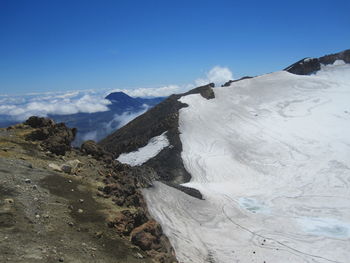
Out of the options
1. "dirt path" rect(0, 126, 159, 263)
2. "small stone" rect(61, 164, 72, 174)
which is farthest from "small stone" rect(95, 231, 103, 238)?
"small stone" rect(61, 164, 72, 174)

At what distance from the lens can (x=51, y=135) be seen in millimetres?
19578

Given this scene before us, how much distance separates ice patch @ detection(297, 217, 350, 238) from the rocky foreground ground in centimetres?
1583

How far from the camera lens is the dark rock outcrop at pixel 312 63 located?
84312 millimetres

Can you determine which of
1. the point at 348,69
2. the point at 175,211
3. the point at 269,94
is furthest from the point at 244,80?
the point at 175,211

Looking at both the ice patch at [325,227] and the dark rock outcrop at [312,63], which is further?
the dark rock outcrop at [312,63]

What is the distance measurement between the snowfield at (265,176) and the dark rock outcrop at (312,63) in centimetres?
1075

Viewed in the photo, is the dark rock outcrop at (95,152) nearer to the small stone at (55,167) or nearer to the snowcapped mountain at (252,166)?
the small stone at (55,167)

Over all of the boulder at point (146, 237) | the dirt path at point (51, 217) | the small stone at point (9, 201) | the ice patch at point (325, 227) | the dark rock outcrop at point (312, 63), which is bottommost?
the ice patch at point (325, 227)

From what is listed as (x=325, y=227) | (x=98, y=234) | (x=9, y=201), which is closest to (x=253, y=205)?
(x=325, y=227)

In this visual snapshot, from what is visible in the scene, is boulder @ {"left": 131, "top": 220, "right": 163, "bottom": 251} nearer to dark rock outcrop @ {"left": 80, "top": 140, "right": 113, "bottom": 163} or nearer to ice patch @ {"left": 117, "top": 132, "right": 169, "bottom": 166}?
dark rock outcrop @ {"left": 80, "top": 140, "right": 113, "bottom": 163}

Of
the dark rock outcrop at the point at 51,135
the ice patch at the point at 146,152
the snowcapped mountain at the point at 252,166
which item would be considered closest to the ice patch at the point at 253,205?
the snowcapped mountain at the point at 252,166

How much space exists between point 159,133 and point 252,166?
14.9m

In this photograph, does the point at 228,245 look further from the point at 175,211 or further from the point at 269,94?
the point at 269,94

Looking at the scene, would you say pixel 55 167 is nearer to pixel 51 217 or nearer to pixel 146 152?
pixel 51 217
